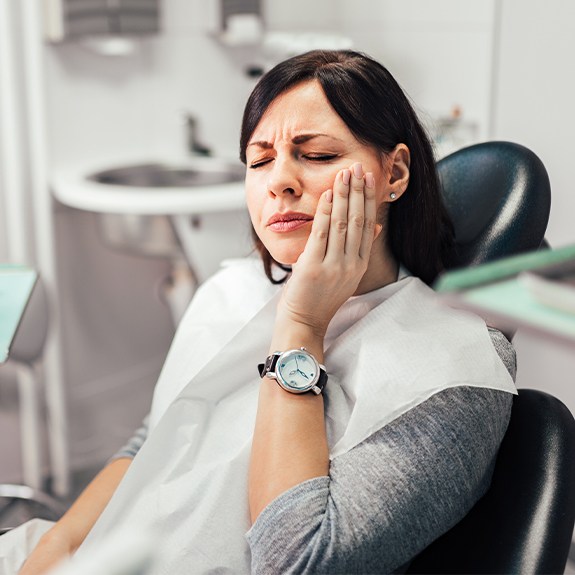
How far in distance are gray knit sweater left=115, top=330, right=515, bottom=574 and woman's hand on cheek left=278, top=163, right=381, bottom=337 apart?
189mm

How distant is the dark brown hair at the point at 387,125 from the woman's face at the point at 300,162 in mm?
17

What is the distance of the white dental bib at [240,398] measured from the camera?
1061mm

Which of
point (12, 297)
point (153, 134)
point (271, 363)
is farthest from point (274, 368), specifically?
point (153, 134)

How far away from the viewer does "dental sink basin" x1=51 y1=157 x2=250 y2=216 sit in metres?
2.12

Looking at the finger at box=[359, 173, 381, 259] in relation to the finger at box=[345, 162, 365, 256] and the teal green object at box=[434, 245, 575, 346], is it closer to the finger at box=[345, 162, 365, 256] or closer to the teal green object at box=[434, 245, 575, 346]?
the finger at box=[345, 162, 365, 256]

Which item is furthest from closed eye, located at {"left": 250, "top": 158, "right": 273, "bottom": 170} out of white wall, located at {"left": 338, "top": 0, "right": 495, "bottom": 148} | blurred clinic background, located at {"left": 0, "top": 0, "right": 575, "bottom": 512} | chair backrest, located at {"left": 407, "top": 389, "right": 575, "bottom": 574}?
white wall, located at {"left": 338, "top": 0, "right": 495, "bottom": 148}

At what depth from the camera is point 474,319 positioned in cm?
114

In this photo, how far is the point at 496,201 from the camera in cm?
131

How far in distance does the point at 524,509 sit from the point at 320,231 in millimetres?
415

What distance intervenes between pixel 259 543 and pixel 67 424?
165 cm

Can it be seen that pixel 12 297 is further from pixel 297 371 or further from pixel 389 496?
pixel 389 496

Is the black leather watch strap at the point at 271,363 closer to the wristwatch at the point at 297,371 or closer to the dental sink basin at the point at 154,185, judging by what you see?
the wristwatch at the point at 297,371

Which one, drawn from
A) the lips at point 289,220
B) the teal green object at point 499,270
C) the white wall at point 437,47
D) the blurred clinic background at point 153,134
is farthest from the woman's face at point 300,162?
the white wall at point 437,47

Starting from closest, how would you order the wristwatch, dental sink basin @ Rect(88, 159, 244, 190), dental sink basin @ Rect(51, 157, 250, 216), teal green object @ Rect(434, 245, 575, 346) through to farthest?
teal green object @ Rect(434, 245, 575, 346) → the wristwatch → dental sink basin @ Rect(51, 157, 250, 216) → dental sink basin @ Rect(88, 159, 244, 190)
